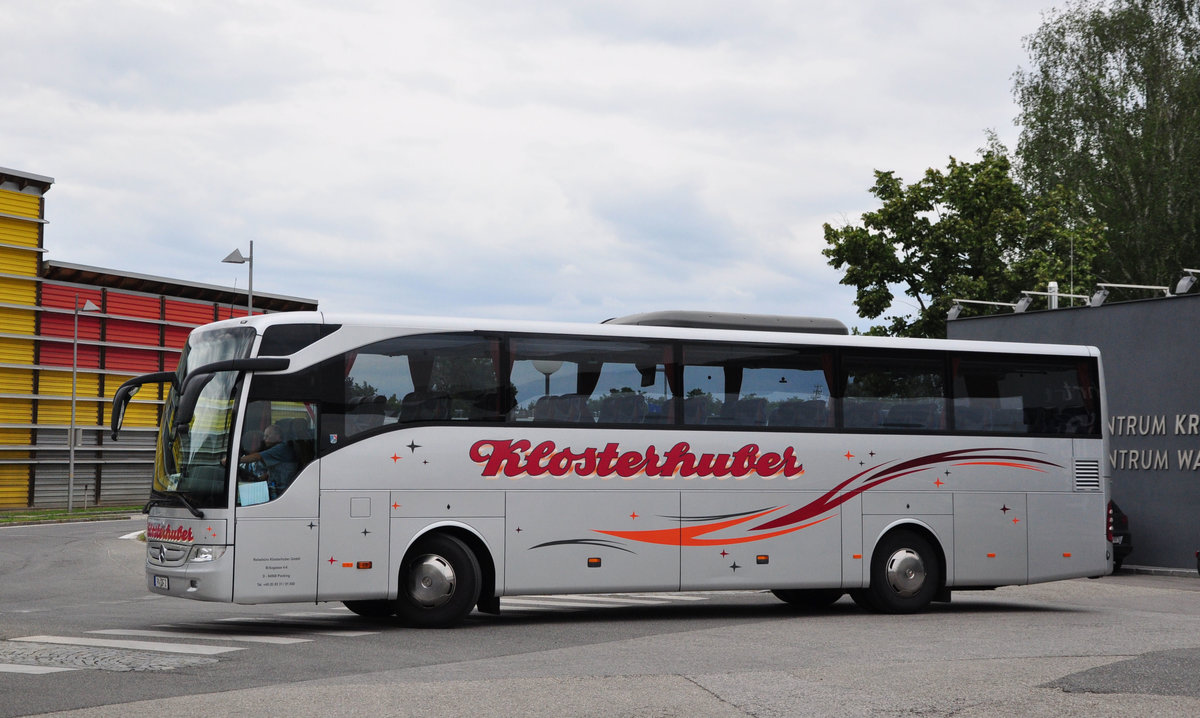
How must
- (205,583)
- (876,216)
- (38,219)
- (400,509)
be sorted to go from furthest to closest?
(38,219), (876,216), (400,509), (205,583)

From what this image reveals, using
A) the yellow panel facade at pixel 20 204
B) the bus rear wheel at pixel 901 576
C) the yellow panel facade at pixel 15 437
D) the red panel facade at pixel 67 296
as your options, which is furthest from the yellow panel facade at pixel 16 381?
the bus rear wheel at pixel 901 576

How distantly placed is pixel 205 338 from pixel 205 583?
8.65ft

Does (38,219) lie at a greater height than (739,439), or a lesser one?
greater

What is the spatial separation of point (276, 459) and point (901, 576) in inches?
305

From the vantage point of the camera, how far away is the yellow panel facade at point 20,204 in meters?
51.7

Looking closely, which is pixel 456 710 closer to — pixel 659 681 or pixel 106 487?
pixel 659 681

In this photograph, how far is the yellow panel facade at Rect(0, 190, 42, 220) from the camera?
170 ft

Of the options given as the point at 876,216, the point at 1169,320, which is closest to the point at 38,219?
the point at 876,216

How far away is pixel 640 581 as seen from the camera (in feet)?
50.7

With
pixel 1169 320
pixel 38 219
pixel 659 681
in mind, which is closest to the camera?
pixel 659 681

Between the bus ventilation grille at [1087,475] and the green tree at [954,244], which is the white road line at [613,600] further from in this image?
the green tree at [954,244]

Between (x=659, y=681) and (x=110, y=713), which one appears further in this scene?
(x=659, y=681)

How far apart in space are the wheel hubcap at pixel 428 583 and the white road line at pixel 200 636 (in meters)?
1.53

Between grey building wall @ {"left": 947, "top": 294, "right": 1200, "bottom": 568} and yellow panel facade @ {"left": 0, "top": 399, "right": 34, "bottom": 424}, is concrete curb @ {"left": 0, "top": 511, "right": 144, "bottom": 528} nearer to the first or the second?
yellow panel facade @ {"left": 0, "top": 399, "right": 34, "bottom": 424}
